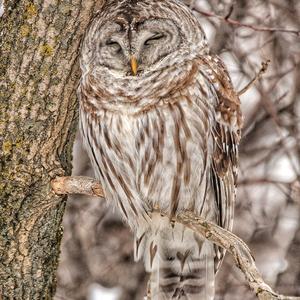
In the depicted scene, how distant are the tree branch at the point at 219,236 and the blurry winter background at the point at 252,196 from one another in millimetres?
1461

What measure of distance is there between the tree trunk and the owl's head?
0.14 metres

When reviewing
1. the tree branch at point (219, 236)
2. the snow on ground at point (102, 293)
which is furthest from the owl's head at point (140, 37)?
the snow on ground at point (102, 293)

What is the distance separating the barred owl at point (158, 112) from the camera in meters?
3.40

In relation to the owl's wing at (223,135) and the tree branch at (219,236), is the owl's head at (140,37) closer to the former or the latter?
the owl's wing at (223,135)

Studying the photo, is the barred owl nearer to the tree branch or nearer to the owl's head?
the owl's head

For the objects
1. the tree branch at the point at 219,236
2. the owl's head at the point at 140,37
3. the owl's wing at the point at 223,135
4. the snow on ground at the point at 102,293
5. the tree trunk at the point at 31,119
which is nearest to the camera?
the tree branch at the point at 219,236

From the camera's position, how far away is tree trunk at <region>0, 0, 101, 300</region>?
3.13m

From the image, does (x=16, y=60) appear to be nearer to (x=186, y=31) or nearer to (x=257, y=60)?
(x=186, y=31)

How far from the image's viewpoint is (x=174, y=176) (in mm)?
3525

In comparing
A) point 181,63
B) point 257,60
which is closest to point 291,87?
point 257,60

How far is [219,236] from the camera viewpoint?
287 cm

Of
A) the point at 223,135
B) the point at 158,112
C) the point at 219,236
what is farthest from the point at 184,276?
the point at 219,236

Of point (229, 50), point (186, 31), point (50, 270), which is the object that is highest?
point (229, 50)

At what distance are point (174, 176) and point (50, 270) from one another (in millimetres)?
697
